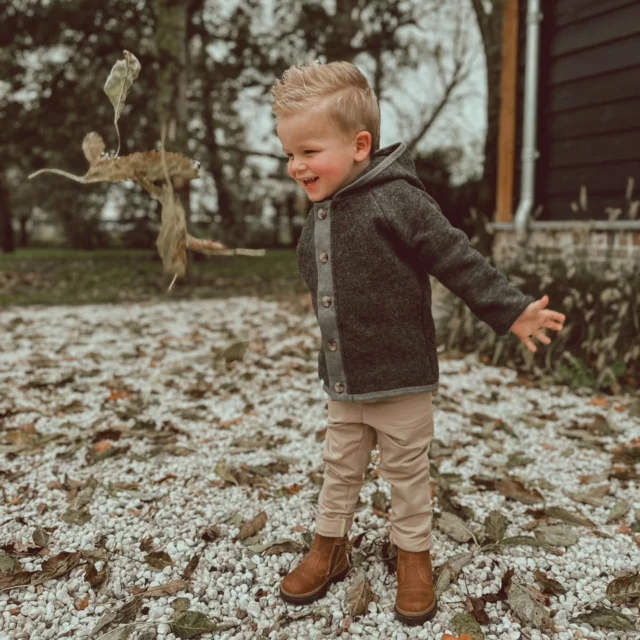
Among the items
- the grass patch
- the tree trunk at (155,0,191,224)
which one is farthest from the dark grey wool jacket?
the tree trunk at (155,0,191,224)

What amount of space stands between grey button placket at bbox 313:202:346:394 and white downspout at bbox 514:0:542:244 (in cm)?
427

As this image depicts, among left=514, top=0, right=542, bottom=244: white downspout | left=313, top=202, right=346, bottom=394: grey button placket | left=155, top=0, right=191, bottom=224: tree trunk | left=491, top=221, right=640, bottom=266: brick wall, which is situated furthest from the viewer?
left=155, top=0, right=191, bottom=224: tree trunk

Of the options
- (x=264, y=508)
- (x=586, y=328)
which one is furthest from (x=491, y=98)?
(x=264, y=508)

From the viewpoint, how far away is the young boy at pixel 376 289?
5.53 ft

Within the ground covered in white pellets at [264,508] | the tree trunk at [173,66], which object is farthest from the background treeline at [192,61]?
the ground covered in white pellets at [264,508]

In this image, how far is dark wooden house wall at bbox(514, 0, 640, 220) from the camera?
5.14 m

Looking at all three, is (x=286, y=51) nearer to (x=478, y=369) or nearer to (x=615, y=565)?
(x=478, y=369)

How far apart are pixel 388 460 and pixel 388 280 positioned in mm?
545

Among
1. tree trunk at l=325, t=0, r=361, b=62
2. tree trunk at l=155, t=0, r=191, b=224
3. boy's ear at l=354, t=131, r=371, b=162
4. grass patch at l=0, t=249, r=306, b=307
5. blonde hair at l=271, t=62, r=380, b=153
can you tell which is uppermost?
tree trunk at l=325, t=0, r=361, b=62

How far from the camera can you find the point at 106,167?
1.92m

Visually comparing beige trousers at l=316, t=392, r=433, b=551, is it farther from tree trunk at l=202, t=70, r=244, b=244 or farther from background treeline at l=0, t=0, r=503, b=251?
tree trunk at l=202, t=70, r=244, b=244

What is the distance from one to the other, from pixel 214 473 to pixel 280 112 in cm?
170

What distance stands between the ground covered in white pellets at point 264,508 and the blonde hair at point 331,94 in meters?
0.95

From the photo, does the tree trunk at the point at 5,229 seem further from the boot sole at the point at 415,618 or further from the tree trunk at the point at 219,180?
the boot sole at the point at 415,618
